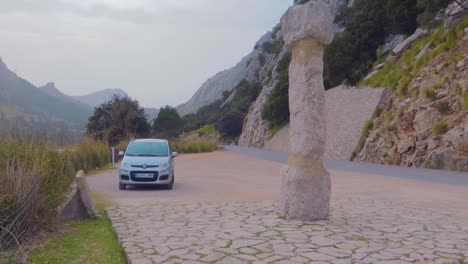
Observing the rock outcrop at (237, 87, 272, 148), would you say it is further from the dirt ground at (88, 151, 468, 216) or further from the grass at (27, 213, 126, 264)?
the grass at (27, 213, 126, 264)

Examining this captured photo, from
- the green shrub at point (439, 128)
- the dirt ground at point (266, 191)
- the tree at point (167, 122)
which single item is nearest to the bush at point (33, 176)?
the dirt ground at point (266, 191)

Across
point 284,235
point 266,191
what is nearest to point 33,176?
point 284,235

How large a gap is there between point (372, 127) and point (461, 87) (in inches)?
260

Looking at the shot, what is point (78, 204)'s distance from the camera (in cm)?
866

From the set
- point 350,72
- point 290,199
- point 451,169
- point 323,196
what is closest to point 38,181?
point 290,199

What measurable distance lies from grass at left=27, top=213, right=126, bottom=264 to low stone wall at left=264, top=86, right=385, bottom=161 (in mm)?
22225

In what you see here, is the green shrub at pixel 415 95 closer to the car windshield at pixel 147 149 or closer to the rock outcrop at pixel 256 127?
the car windshield at pixel 147 149

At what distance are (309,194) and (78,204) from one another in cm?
432

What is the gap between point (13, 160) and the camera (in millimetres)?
7094

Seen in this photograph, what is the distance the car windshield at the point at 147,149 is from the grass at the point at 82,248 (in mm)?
6347

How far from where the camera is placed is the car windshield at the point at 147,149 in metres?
14.3

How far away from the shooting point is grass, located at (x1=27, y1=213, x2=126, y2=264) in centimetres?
600

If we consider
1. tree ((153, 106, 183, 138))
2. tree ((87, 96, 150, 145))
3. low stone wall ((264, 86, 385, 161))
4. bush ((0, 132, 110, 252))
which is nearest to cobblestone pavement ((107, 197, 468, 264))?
bush ((0, 132, 110, 252))

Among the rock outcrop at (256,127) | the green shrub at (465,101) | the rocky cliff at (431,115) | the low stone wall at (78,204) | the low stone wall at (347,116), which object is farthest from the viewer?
the rock outcrop at (256,127)
